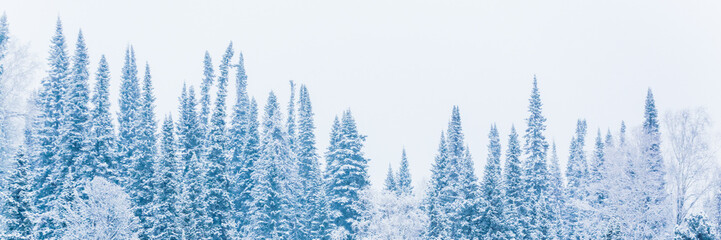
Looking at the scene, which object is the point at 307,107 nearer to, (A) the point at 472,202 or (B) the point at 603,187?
(A) the point at 472,202

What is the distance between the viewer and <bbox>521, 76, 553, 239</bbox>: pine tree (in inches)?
2406

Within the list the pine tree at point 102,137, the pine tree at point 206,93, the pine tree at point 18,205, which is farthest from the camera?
the pine tree at point 206,93

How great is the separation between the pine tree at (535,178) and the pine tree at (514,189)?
0.77 m

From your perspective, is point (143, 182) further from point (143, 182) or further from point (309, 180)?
point (309, 180)

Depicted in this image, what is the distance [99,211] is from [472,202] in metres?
29.5

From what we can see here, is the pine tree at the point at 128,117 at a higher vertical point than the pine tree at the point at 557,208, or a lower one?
higher

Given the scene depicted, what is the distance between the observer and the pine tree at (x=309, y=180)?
67.2 meters

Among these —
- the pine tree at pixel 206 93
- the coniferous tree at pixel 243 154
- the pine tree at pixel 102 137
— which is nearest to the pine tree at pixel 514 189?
the coniferous tree at pixel 243 154

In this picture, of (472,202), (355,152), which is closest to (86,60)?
(355,152)

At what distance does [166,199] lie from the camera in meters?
47.8

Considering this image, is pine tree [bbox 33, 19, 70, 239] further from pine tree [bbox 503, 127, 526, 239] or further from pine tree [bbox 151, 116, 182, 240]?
pine tree [bbox 503, 127, 526, 239]

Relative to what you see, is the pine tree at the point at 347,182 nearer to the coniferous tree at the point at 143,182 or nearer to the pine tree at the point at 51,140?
the coniferous tree at the point at 143,182

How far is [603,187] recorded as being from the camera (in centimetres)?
5341

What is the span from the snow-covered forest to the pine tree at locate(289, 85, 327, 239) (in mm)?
167
